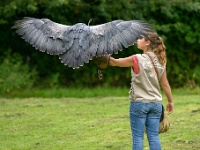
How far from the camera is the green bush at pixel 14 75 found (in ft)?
46.1

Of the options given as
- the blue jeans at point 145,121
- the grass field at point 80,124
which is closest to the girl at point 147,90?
the blue jeans at point 145,121

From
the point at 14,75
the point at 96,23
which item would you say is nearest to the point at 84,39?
the point at 14,75

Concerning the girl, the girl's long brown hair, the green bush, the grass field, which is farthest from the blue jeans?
the green bush

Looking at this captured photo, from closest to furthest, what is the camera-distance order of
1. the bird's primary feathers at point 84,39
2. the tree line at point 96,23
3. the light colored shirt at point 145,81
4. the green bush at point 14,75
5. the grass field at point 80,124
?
the bird's primary feathers at point 84,39 < the light colored shirt at point 145,81 < the grass field at point 80,124 < the green bush at point 14,75 < the tree line at point 96,23

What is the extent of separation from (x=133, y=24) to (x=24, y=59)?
9.97 m

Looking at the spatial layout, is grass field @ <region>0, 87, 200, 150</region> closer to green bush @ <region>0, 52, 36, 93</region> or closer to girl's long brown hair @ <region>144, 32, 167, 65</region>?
green bush @ <region>0, 52, 36, 93</region>

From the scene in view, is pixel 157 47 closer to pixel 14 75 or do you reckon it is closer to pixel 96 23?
pixel 14 75

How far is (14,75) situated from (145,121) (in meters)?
8.64

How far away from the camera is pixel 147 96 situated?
5980mm

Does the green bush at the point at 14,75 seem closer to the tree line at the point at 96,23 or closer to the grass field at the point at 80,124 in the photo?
the tree line at the point at 96,23

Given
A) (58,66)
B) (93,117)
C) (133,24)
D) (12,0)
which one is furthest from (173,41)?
(133,24)

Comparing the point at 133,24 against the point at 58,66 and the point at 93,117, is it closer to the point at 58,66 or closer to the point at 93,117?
the point at 93,117

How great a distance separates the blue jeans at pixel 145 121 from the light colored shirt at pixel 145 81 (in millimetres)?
59

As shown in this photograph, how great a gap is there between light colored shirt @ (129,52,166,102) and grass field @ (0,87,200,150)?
183 centimetres
